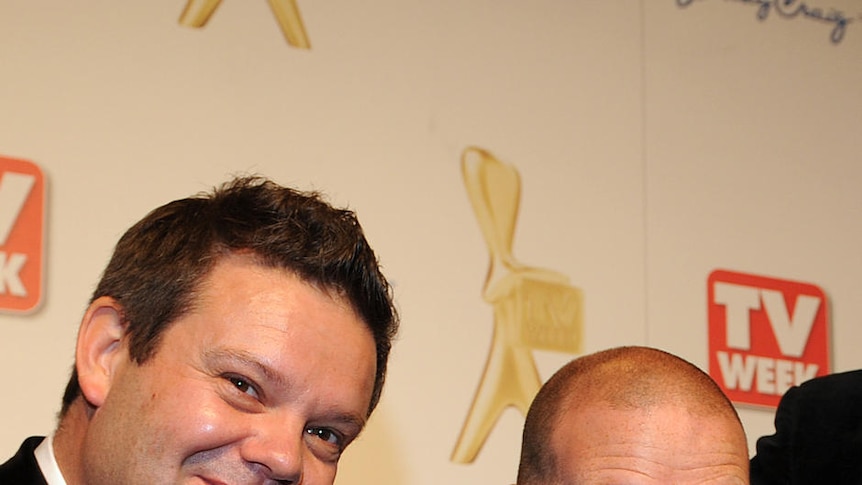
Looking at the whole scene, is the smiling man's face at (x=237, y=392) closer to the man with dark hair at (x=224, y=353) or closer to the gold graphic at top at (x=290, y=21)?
the man with dark hair at (x=224, y=353)

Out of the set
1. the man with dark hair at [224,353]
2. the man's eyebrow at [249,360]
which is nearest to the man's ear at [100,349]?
the man with dark hair at [224,353]

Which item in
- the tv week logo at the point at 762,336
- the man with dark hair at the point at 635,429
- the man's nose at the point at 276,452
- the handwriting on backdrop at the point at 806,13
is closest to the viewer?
the man's nose at the point at 276,452

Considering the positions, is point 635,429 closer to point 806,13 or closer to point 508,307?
point 508,307

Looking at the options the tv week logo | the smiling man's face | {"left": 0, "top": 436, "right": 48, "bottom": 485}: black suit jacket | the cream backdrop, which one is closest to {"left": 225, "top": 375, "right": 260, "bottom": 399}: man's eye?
the smiling man's face

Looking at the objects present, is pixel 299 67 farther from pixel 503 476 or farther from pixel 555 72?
pixel 503 476

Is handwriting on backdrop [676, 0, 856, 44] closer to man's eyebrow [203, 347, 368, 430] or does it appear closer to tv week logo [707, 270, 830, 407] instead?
tv week logo [707, 270, 830, 407]

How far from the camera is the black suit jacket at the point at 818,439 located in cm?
179

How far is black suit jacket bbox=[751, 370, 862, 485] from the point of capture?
179 centimetres

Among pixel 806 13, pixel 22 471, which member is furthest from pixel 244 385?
pixel 806 13

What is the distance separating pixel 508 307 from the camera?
211 cm

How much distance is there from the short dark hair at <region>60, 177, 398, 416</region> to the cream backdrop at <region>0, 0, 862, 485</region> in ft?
1.26

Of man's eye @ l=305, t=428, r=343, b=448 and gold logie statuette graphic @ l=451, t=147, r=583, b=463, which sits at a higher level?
gold logie statuette graphic @ l=451, t=147, r=583, b=463

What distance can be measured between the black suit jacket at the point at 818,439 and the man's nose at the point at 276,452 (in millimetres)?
727

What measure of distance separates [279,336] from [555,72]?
3.32ft
